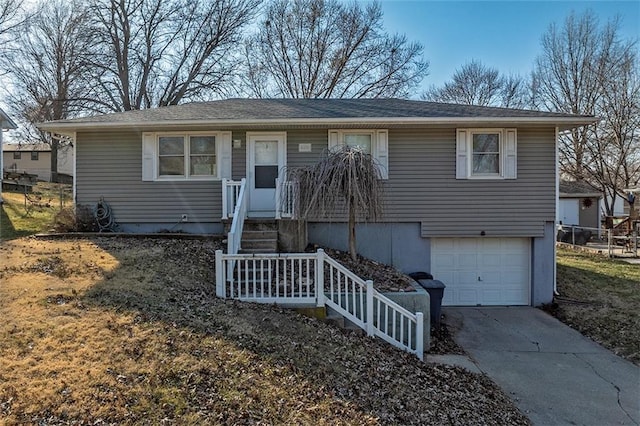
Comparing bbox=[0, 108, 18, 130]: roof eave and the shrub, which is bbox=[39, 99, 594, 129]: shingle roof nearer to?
the shrub

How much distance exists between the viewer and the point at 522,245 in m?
9.66

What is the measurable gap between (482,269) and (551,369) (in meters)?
3.97

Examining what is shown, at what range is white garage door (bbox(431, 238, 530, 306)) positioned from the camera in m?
9.62

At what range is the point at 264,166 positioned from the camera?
9.70m

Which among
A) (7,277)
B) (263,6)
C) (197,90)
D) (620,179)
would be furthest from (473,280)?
(263,6)

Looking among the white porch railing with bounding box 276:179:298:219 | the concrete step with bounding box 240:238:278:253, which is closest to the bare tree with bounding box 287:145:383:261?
the white porch railing with bounding box 276:179:298:219

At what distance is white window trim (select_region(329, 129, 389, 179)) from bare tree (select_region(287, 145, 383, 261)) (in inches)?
75.9

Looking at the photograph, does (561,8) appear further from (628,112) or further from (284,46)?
(284,46)

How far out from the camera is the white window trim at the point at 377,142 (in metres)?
9.38

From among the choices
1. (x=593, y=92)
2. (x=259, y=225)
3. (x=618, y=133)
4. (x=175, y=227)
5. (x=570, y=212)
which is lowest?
(x=175, y=227)

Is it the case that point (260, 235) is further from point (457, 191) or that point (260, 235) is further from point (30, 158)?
point (30, 158)

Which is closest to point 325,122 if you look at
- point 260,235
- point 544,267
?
point 260,235

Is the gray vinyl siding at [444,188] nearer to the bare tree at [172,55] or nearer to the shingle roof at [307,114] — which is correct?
the shingle roof at [307,114]

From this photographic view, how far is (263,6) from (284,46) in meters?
2.84
